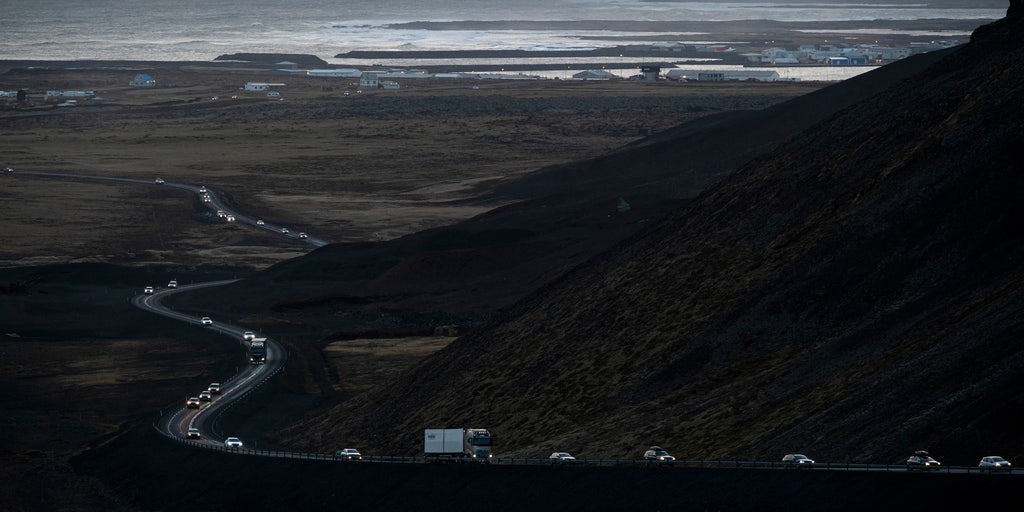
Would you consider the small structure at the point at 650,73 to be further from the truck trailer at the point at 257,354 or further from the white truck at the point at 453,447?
the white truck at the point at 453,447

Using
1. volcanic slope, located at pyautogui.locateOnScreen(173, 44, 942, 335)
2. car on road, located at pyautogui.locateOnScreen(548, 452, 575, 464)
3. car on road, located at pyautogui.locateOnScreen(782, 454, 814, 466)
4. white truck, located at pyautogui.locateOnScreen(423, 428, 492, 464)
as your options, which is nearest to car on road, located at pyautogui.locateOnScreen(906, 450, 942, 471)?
car on road, located at pyautogui.locateOnScreen(782, 454, 814, 466)

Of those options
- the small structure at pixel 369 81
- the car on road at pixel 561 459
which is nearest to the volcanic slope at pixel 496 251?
the car on road at pixel 561 459

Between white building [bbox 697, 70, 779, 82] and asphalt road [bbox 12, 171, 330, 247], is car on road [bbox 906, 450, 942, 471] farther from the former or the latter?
white building [bbox 697, 70, 779, 82]

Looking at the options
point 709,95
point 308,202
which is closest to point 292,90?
point 709,95

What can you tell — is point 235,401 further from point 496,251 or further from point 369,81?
point 369,81

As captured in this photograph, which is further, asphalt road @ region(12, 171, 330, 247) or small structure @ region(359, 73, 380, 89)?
small structure @ region(359, 73, 380, 89)

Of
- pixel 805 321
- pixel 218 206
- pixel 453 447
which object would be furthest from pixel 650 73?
pixel 453 447


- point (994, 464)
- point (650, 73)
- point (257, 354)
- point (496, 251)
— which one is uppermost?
point (994, 464)
